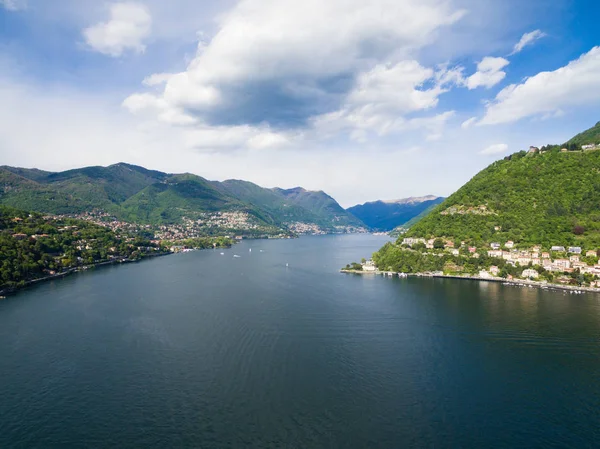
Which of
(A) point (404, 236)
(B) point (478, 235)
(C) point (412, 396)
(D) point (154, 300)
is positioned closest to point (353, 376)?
(C) point (412, 396)

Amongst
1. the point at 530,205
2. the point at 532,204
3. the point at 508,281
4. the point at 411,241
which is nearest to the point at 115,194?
the point at 411,241

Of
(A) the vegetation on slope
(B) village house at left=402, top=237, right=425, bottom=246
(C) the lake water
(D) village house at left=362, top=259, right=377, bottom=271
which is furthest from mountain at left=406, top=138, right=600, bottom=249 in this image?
(A) the vegetation on slope

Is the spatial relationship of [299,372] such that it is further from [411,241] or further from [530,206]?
[530,206]

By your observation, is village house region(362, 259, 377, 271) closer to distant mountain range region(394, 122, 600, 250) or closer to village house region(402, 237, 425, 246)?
village house region(402, 237, 425, 246)

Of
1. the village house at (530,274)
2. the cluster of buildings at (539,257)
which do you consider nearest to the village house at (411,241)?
the cluster of buildings at (539,257)

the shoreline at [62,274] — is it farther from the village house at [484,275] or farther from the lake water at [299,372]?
the village house at [484,275]
